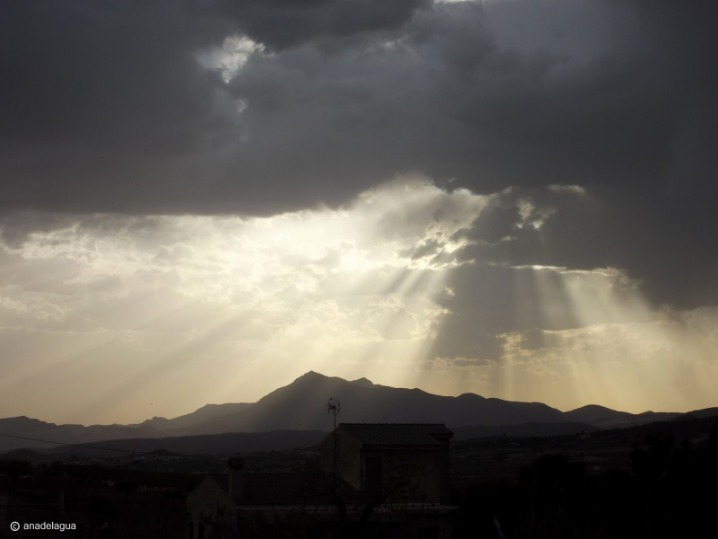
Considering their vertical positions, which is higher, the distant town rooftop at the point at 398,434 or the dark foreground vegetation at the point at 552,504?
the distant town rooftop at the point at 398,434

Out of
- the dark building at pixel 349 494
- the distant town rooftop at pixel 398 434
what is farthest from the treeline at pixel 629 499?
the distant town rooftop at pixel 398 434

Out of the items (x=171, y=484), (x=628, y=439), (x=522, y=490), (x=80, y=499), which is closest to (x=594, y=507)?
(x=522, y=490)

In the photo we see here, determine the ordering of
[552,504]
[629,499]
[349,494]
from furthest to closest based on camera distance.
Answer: [349,494] → [552,504] → [629,499]

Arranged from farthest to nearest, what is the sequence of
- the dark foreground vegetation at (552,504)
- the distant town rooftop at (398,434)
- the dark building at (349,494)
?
the distant town rooftop at (398,434), the dark foreground vegetation at (552,504), the dark building at (349,494)

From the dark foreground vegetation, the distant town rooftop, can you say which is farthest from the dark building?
the dark foreground vegetation

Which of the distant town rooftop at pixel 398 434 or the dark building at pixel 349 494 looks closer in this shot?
the dark building at pixel 349 494

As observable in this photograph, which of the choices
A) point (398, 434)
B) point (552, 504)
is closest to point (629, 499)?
point (552, 504)

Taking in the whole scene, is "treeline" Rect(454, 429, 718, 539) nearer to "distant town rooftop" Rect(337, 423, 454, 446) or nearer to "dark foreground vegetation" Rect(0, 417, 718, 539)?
"dark foreground vegetation" Rect(0, 417, 718, 539)

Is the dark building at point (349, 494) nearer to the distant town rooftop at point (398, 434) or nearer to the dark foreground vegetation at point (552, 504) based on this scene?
the distant town rooftop at point (398, 434)

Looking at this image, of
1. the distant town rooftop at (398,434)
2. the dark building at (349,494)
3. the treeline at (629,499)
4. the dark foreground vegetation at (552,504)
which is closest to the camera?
the dark building at (349,494)

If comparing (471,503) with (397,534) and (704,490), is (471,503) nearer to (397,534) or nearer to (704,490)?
(397,534)

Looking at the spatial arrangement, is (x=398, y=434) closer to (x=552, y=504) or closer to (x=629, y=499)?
(x=552, y=504)

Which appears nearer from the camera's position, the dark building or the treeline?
the dark building

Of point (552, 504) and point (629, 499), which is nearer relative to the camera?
point (629, 499)
